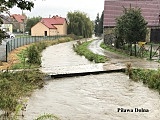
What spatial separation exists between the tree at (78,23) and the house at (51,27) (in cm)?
482

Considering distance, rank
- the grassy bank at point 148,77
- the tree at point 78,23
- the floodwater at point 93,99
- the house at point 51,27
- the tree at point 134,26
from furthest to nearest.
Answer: the house at point 51,27
the tree at point 78,23
the tree at point 134,26
the grassy bank at point 148,77
the floodwater at point 93,99

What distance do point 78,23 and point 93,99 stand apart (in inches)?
2822

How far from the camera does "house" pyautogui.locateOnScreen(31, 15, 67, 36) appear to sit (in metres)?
85.3

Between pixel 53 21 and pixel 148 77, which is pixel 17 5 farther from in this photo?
pixel 53 21

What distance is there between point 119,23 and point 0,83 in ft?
55.7

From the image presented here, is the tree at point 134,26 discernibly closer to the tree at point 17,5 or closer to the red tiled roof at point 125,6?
the tree at point 17,5

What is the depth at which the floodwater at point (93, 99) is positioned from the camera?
37.5ft

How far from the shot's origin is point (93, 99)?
1378 centimetres

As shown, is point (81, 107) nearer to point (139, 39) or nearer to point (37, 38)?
point (139, 39)

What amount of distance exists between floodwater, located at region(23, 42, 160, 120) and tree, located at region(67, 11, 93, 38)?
67.2 metres

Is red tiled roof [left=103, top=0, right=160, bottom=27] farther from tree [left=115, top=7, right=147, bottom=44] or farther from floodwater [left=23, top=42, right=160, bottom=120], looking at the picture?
floodwater [left=23, top=42, right=160, bottom=120]

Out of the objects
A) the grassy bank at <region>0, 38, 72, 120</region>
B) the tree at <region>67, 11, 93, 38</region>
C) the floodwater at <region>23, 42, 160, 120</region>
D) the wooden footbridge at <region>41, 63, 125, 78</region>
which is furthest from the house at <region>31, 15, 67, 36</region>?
the grassy bank at <region>0, 38, 72, 120</region>

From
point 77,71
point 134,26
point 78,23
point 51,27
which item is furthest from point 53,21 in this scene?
point 77,71

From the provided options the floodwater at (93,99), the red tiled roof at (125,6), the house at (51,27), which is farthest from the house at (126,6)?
the house at (51,27)
